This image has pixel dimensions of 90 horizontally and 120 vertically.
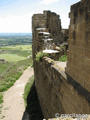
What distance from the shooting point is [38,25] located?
1229 cm

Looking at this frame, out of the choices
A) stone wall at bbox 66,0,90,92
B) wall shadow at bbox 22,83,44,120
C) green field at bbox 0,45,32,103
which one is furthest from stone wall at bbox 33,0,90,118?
green field at bbox 0,45,32,103

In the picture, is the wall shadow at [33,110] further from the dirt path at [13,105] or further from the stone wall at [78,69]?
the stone wall at [78,69]

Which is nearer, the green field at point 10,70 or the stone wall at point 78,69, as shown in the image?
the stone wall at point 78,69

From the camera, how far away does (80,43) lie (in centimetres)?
408

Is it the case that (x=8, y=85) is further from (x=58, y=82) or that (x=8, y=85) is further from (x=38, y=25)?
(x=58, y=82)

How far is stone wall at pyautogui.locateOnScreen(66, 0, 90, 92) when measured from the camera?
3752 mm

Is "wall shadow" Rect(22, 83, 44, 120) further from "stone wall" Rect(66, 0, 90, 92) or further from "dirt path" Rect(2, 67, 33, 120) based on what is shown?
"stone wall" Rect(66, 0, 90, 92)

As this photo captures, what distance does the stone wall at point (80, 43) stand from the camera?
3.75 metres

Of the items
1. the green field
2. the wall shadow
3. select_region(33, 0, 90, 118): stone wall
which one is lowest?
the green field

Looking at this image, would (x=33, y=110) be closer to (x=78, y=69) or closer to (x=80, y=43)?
(x=78, y=69)

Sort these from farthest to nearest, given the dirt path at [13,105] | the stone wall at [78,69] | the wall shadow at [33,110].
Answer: the dirt path at [13,105] < the wall shadow at [33,110] < the stone wall at [78,69]

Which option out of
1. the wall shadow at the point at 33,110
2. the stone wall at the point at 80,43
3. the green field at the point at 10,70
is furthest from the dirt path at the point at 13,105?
the stone wall at the point at 80,43

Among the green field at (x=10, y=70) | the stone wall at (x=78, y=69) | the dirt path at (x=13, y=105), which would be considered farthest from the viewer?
the green field at (x=10, y=70)

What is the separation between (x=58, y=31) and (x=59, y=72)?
10.8 m
